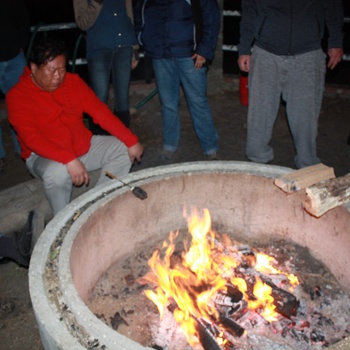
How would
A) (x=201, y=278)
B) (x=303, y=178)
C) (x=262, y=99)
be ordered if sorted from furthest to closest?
(x=262, y=99) < (x=201, y=278) < (x=303, y=178)

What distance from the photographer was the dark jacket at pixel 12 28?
14.8 feet

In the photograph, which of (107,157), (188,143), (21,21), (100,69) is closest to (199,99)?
(188,143)

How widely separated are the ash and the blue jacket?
2.31m

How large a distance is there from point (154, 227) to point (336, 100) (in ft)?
15.4

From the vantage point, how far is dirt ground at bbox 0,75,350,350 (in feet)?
10.6

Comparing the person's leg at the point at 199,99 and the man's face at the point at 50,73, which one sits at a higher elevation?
the man's face at the point at 50,73

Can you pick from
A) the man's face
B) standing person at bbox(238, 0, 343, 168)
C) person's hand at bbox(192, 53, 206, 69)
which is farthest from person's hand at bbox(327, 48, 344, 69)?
the man's face

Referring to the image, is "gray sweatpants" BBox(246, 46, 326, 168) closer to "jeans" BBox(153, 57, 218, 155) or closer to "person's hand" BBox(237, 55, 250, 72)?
"person's hand" BBox(237, 55, 250, 72)

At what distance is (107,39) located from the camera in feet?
15.8

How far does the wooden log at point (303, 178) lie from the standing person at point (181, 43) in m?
2.18

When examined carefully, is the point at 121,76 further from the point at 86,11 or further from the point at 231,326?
the point at 231,326

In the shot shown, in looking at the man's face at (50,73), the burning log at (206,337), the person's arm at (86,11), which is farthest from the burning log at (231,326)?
the person's arm at (86,11)

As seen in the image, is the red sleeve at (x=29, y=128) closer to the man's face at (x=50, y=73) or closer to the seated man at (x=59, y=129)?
the seated man at (x=59, y=129)

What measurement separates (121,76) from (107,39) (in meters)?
0.48
